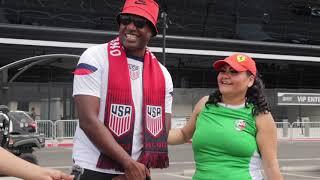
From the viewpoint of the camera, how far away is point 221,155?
11.3 ft

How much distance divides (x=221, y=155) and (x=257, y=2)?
42.8 meters

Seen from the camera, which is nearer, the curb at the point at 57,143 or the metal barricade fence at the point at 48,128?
the curb at the point at 57,143

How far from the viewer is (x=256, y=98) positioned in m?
3.54

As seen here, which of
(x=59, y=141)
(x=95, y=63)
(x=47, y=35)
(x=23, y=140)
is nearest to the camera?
(x=95, y=63)

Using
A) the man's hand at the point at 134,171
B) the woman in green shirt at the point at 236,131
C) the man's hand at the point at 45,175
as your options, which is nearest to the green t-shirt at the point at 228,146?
the woman in green shirt at the point at 236,131

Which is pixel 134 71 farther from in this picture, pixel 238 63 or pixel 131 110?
pixel 238 63

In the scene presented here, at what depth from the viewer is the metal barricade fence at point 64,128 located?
26.2m

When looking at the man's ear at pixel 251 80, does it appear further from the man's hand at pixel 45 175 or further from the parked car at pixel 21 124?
the parked car at pixel 21 124

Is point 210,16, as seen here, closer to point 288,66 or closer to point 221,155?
point 288,66

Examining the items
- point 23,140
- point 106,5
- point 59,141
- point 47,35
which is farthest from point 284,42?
point 23,140

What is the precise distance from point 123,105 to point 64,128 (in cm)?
2388

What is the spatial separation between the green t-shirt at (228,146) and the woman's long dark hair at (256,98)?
0.16 ft

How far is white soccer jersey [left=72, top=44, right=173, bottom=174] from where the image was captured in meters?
2.90

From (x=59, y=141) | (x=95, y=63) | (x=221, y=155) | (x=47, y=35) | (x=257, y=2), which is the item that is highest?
(x=257, y=2)
